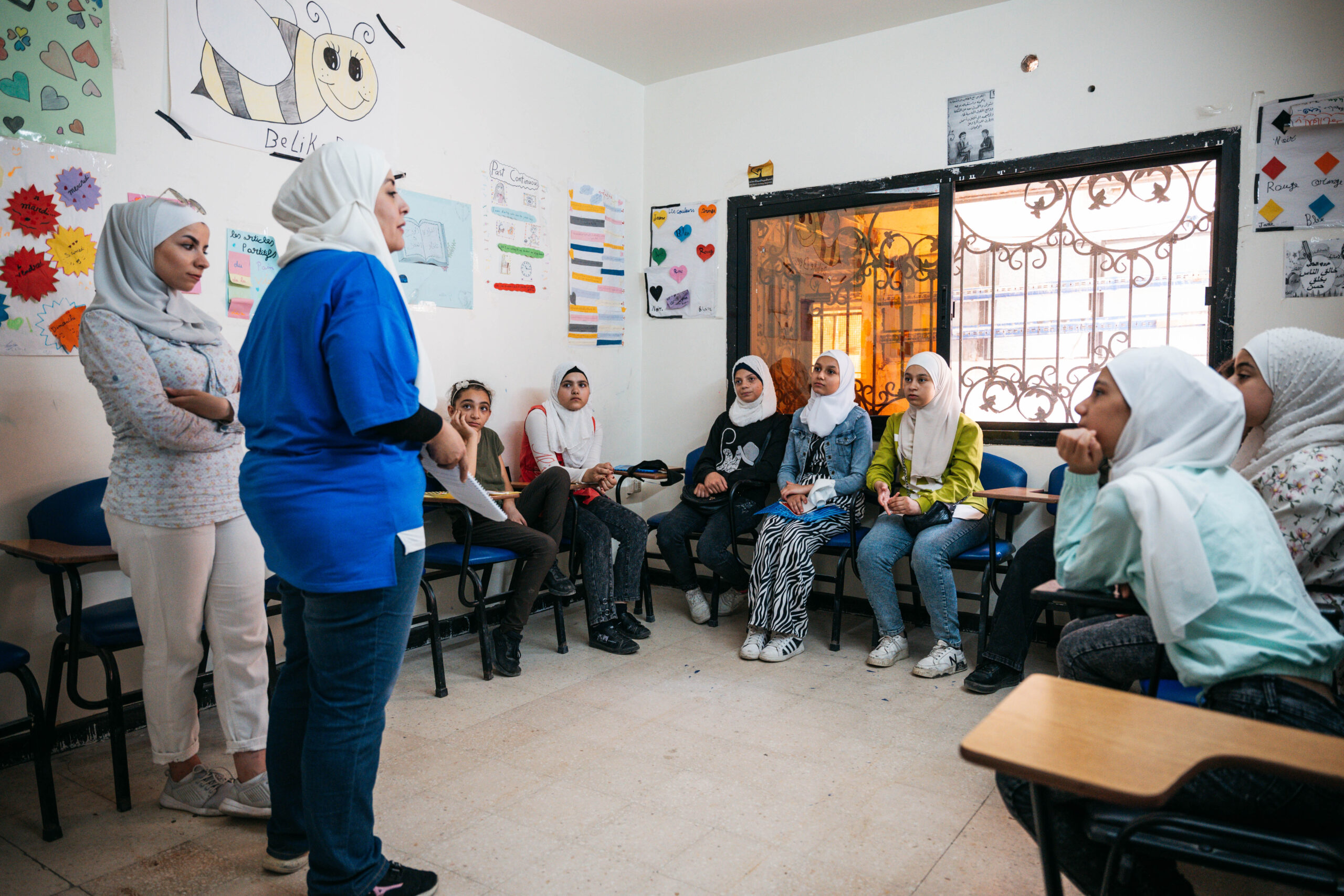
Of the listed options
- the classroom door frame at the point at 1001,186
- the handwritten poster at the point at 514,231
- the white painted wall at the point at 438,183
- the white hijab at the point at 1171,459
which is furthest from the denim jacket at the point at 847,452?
the white hijab at the point at 1171,459

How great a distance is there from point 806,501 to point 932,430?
631mm

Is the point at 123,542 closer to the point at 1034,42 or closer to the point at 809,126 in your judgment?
the point at 809,126

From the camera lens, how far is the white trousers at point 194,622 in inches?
83.0

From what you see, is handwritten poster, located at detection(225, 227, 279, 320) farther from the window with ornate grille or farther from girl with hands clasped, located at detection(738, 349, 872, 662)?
the window with ornate grille

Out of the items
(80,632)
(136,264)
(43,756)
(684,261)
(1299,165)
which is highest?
(1299,165)

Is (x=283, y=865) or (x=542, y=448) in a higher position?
(x=542, y=448)

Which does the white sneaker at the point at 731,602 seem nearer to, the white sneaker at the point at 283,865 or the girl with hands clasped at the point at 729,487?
the girl with hands clasped at the point at 729,487

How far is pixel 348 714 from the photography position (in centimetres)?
159

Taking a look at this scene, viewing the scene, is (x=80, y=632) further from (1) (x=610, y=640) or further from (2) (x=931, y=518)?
(2) (x=931, y=518)

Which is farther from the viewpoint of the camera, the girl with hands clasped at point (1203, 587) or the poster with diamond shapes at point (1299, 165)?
the poster with diamond shapes at point (1299, 165)

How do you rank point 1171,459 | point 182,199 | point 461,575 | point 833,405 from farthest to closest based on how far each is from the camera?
point 833,405 → point 461,575 → point 182,199 → point 1171,459

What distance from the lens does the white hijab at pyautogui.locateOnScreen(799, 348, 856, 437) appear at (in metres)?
3.94

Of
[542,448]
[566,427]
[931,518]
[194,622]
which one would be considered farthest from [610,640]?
[194,622]

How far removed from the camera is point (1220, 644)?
1.36m
